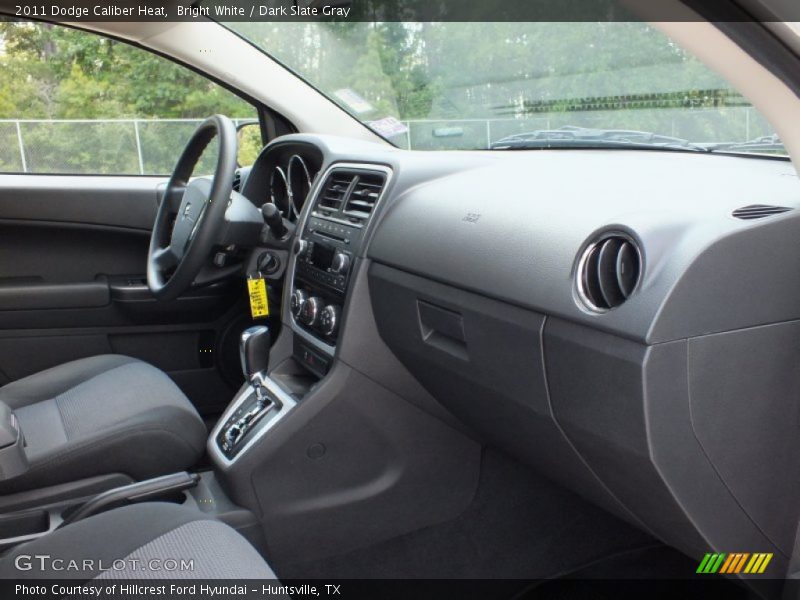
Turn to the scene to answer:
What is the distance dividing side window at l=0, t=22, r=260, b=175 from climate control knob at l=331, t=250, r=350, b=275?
814 millimetres

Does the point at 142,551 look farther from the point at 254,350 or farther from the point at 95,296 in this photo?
the point at 95,296

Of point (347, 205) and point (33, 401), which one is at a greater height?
point (347, 205)

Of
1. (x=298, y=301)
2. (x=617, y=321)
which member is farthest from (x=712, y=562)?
(x=298, y=301)

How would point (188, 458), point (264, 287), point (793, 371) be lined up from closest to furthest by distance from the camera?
point (793, 371) → point (188, 458) → point (264, 287)

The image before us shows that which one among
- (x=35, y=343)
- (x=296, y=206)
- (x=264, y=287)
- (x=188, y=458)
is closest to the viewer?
(x=188, y=458)

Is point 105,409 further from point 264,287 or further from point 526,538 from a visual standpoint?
point 526,538

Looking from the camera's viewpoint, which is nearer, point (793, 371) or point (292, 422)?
point (793, 371)

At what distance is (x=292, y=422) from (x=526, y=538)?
0.62 m

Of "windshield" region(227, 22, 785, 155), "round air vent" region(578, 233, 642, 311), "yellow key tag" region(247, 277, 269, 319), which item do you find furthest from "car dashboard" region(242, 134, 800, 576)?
"yellow key tag" region(247, 277, 269, 319)

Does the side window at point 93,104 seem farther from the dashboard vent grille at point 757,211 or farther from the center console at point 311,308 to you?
the dashboard vent grille at point 757,211

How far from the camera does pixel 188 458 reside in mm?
1772

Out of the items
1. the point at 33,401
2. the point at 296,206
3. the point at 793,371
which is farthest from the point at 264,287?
the point at 793,371

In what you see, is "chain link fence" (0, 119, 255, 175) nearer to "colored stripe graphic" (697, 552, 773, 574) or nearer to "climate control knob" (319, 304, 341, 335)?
"climate control knob" (319, 304, 341, 335)

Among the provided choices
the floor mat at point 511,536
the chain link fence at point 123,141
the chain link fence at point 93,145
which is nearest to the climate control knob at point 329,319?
the floor mat at point 511,536
